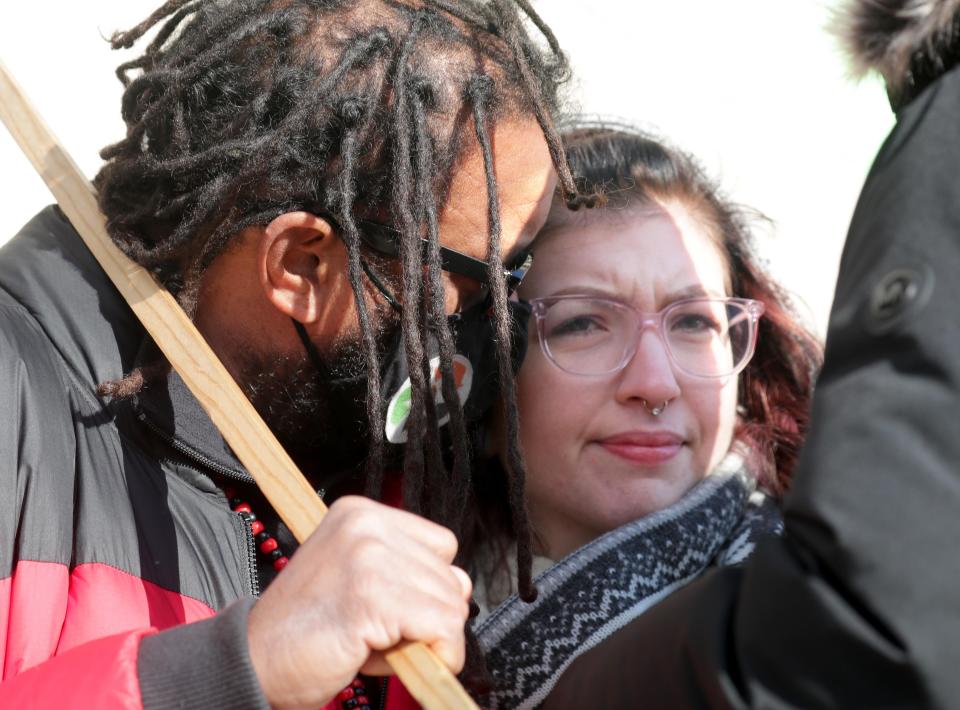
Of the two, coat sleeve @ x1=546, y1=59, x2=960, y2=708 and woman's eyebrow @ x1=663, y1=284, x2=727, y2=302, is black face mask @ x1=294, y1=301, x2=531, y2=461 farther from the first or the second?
coat sleeve @ x1=546, y1=59, x2=960, y2=708

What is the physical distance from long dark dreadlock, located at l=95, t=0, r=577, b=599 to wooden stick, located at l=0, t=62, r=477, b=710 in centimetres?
5

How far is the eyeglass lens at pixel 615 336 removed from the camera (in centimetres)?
231

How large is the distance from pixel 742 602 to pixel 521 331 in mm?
1151

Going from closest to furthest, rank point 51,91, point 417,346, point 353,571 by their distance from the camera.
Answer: point 353,571 → point 417,346 → point 51,91

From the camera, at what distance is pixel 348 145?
196 centimetres

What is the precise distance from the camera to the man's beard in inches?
82.7

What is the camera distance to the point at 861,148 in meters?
4.77

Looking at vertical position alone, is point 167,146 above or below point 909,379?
above

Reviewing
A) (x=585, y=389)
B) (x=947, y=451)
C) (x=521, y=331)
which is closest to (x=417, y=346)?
(x=521, y=331)

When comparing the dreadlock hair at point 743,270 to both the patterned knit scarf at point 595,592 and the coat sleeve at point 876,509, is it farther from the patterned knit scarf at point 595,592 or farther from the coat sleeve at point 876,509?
the coat sleeve at point 876,509

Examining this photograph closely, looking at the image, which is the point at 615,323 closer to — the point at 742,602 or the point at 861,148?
the point at 742,602

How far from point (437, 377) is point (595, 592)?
486mm

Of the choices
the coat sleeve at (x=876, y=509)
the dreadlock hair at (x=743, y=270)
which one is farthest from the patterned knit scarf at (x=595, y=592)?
the coat sleeve at (x=876, y=509)

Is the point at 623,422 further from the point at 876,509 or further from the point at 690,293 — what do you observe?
the point at 876,509
